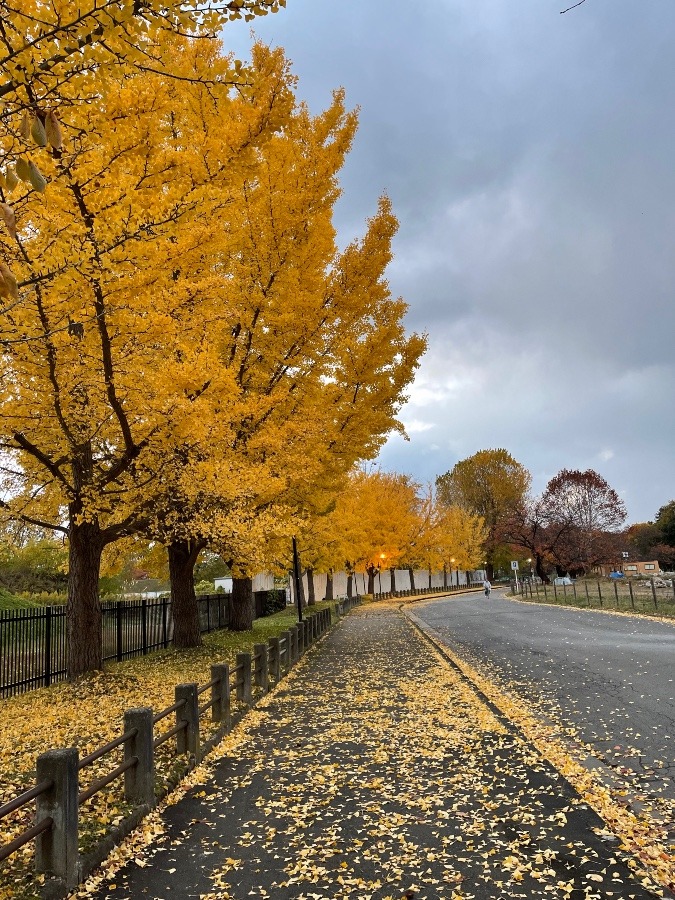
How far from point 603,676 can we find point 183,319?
8.90 m

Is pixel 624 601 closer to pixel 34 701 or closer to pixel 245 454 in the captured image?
pixel 245 454

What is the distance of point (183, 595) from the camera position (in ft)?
53.7

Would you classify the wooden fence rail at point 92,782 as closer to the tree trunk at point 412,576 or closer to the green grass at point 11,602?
the green grass at point 11,602

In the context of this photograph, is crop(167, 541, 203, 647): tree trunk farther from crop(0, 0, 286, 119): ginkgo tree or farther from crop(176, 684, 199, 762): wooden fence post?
crop(0, 0, 286, 119): ginkgo tree

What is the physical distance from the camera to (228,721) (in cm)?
827

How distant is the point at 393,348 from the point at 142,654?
9.88 meters

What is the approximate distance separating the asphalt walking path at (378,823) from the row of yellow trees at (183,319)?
392 centimetres

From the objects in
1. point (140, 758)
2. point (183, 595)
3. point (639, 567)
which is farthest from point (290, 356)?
point (639, 567)

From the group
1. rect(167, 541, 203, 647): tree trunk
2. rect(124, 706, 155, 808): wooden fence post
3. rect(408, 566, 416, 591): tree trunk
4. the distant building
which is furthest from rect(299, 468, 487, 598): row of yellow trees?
rect(124, 706, 155, 808): wooden fence post

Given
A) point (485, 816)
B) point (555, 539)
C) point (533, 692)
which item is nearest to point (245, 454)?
point (533, 692)

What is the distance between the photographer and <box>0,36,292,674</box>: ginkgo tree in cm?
618

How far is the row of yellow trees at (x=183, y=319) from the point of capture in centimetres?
625

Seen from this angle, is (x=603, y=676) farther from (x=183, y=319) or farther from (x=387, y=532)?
(x=387, y=532)

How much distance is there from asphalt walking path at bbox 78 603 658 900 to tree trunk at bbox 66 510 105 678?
384 centimetres
